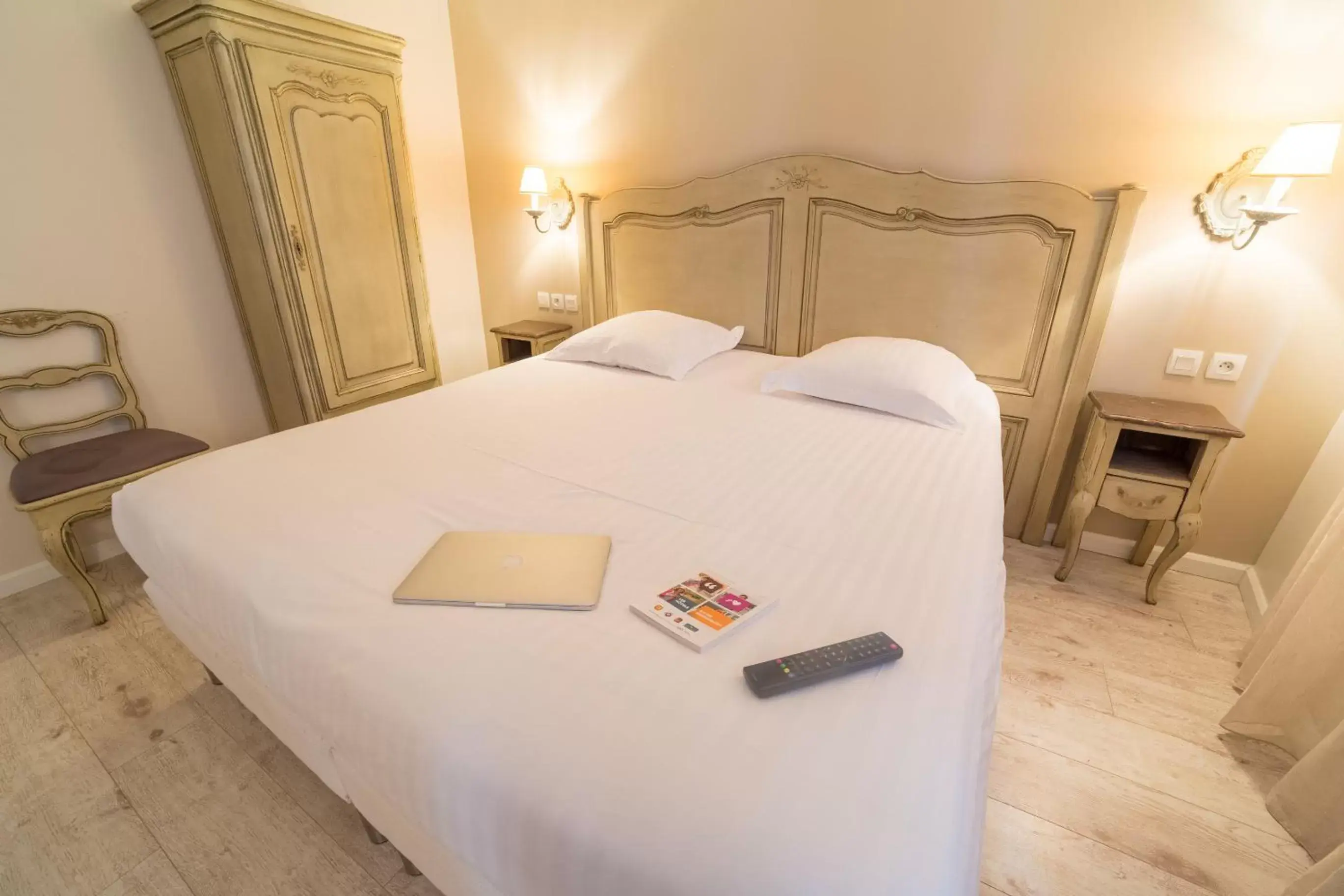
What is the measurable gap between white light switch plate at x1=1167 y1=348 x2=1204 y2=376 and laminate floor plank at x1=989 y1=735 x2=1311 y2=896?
140 cm

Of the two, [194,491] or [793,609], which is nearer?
[793,609]

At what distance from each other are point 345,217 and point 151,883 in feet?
7.67

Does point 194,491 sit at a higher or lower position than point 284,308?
lower

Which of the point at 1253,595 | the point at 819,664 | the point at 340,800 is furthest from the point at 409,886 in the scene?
the point at 1253,595

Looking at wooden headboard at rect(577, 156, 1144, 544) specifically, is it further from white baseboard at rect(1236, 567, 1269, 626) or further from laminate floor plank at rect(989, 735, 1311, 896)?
laminate floor plank at rect(989, 735, 1311, 896)

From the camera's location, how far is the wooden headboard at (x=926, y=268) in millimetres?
1955

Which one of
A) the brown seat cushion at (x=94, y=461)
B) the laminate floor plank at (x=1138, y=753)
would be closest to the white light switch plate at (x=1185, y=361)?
the laminate floor plank at (x=1138, y=753)

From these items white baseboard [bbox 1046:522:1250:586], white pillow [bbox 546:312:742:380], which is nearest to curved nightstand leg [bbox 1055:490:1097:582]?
white baseboard [bbox 1046:522:1250:586]

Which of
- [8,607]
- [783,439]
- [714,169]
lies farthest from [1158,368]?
[8,607]

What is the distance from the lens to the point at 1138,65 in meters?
1.74

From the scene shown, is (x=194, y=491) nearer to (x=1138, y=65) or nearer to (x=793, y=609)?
(x=793, y=609)

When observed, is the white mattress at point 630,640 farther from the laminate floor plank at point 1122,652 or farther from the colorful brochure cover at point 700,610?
the laminate floor plank at point 1122,652

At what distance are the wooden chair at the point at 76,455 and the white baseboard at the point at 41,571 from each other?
31cm

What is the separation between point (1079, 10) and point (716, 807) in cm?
246
